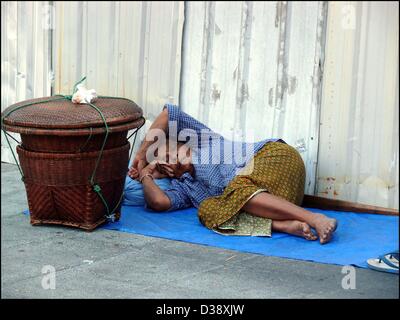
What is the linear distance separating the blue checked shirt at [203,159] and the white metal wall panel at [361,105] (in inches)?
20.9

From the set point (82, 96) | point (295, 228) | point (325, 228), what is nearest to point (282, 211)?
point (295, 228)

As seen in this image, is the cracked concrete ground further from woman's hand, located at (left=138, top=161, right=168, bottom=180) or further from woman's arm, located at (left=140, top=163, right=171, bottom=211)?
woman's hand, located at (left=138, top=161, right=168, bottom=180)

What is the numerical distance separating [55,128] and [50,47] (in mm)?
2361

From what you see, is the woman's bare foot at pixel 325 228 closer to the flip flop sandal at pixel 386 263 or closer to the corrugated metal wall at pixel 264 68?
the flip flop sandal at pixel 386 263

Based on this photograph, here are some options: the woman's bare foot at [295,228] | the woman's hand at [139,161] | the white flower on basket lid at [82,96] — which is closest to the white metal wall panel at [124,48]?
the woman's hand at [139,161]

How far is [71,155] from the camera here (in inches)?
195

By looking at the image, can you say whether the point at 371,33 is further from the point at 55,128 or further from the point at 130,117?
the point at 55,128

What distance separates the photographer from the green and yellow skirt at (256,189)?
5109 mm

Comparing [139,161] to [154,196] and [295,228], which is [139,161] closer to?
[154,196]

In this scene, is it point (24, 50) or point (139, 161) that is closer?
point (139, 161)

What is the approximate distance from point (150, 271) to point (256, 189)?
999mm

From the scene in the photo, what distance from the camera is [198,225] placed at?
211 inches

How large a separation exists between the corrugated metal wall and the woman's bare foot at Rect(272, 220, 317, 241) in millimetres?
841

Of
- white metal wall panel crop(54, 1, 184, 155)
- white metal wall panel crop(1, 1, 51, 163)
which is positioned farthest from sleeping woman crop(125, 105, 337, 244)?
white metal wall panel crop(1, 1, 51, 163)
